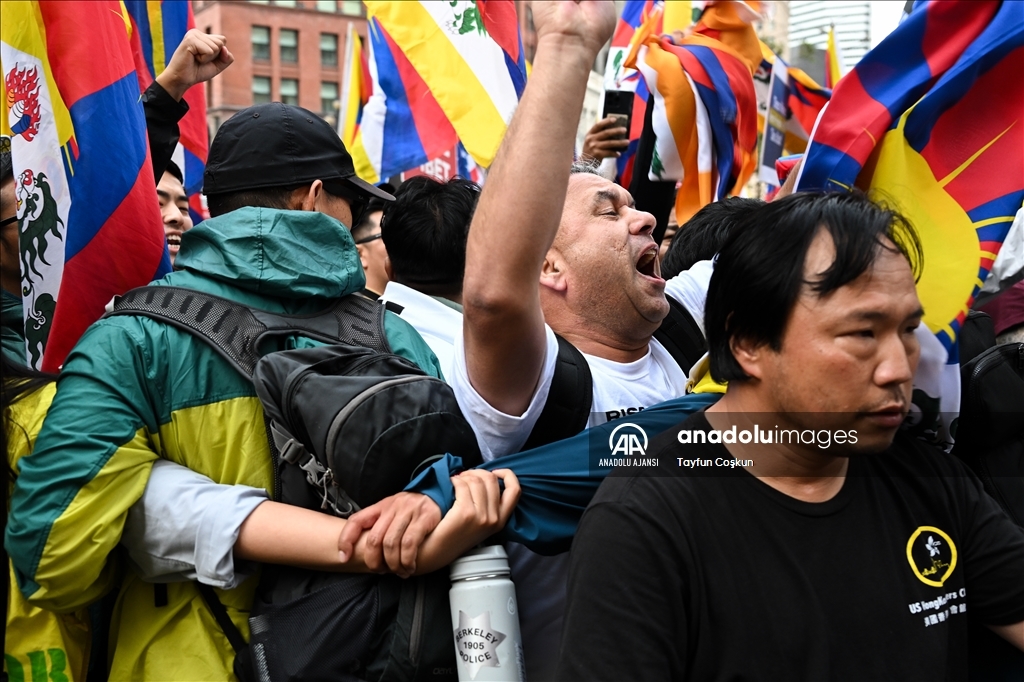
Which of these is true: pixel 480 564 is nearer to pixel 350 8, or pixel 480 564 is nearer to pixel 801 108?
pixel 801 108

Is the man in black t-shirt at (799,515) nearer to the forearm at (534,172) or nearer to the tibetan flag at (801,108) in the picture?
the forearm at (534,172)

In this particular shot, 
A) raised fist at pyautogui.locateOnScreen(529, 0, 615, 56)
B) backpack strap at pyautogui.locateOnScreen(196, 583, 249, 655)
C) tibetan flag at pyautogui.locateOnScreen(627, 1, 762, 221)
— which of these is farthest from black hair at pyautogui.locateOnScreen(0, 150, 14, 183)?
tibetan flag at pyautogui.locateOnScreen(627, 1, 762, 221)

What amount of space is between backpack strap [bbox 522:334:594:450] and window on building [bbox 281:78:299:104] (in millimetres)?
59547

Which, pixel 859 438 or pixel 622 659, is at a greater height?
pixel 859 438

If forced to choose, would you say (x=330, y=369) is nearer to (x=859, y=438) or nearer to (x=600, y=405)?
(x=600, y=405)

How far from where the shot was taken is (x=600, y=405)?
102 inches

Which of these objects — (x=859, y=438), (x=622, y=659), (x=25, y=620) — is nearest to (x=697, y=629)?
(x=622, y=659)

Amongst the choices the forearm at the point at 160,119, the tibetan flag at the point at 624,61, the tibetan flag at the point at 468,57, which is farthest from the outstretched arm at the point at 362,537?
the tibetan flag at the point at 468,57

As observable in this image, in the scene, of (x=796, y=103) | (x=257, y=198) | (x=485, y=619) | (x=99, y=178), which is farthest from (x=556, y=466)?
(x=796, y=103)

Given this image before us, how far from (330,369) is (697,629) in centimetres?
93

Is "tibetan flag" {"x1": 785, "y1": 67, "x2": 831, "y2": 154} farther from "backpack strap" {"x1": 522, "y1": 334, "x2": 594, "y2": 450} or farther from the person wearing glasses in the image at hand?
"backpack strap" {"x1": 522, "y1": 334, "x2": 594, "y2": 450}

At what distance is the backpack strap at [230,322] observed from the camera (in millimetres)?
2381

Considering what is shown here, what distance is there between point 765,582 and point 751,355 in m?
0.44

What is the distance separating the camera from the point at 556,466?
223 centimetres
